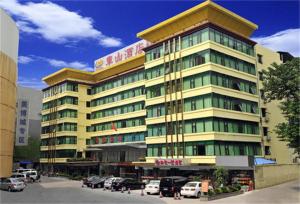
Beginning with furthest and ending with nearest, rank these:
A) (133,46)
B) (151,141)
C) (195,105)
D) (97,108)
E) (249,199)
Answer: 1. (97,108)
2. (133,46)
3. (151,141)
4. (195,105)
5. (249,199)

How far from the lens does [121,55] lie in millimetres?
73250

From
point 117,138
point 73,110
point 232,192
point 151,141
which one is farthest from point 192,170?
point 73,110

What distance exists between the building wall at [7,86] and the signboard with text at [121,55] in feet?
74.8

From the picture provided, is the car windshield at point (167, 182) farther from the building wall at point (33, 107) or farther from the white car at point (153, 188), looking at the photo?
the building wall at point (33, 107)

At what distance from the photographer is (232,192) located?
34781 millimetres

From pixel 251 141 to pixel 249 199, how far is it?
1898 cm

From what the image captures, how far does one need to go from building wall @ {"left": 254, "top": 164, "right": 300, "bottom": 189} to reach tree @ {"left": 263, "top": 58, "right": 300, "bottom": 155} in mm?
4138

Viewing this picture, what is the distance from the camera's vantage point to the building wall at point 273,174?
38750mm

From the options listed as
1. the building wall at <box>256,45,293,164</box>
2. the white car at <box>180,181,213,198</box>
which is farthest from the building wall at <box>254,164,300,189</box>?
the white car at <box>180,181,213,198</box>

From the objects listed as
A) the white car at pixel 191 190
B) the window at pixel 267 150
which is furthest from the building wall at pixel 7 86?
the window at pixel 267 150

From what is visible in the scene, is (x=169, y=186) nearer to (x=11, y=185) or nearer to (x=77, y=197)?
(x=77, y=197)

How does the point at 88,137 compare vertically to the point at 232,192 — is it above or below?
above

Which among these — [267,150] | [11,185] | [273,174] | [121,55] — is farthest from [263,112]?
[11,185]

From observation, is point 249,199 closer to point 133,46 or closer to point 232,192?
point 232,192
